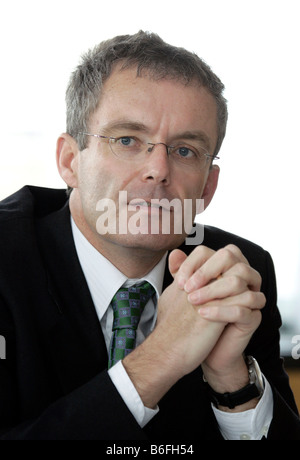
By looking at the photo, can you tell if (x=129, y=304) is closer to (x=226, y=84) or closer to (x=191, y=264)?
(x=191, y=264)

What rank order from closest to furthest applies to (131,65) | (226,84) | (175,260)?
(175,260), (131,65), (226,84)

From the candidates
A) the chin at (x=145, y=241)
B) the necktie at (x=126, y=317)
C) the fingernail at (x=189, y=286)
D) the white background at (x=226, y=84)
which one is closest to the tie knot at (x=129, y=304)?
the necktie at (x=126, y=317)

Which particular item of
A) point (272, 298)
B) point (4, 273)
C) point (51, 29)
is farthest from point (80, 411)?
point (51, 29)

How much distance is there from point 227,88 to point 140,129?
6.30 ft

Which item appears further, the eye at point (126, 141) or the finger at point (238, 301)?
the eye at point (126, 141)

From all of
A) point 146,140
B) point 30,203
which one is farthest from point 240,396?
point 30,203

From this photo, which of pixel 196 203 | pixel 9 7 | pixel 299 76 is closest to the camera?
pixel 196 203

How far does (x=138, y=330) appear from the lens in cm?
195

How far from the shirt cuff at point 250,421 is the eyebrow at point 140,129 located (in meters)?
0.84

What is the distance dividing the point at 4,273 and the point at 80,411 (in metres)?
0.52

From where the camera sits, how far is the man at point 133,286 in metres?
1.50

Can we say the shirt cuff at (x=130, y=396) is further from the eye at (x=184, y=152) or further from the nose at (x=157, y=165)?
the eye at (x=184, y=152)

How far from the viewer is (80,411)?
1.43 m
